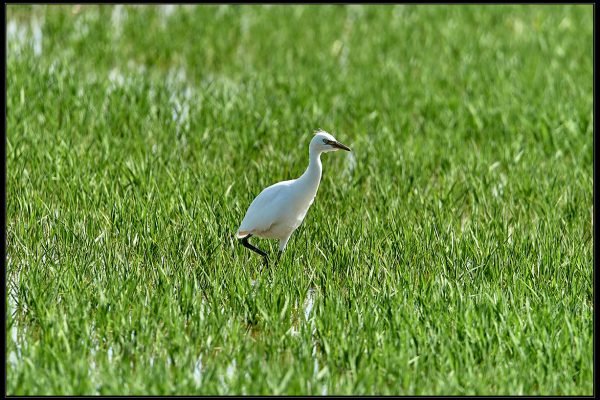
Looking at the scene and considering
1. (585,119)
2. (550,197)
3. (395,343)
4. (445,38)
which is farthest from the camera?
(445,38)

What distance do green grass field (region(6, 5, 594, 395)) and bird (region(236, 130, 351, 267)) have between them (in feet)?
0.79

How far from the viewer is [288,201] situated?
6062 millimetres

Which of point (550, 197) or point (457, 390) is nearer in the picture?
point (457, 390)

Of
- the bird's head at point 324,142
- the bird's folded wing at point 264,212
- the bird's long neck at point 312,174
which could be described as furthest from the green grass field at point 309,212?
the bird's head at point 324,142

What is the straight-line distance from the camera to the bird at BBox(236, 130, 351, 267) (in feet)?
19.9

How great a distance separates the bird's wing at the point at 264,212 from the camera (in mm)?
6051

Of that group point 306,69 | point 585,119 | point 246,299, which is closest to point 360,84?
point 306,69

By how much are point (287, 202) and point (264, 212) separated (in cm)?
14

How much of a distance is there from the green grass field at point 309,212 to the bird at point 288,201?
0.24 metres

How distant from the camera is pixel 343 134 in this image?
9.31 metres

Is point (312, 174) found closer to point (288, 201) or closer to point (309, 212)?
point (288, 201)

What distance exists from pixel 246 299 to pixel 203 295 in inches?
19.3

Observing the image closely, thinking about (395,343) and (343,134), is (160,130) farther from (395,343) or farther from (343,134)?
(395,343)

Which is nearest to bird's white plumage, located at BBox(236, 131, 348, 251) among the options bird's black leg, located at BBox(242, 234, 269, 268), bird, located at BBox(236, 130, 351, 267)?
bird, located at BBox(236, 130, 351, 267)
